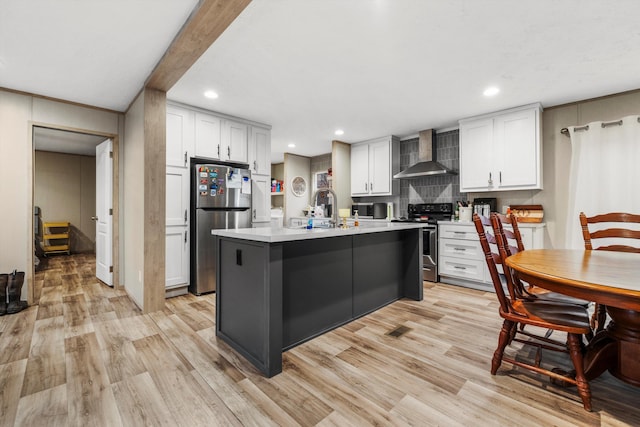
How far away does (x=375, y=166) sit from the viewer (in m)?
5.46

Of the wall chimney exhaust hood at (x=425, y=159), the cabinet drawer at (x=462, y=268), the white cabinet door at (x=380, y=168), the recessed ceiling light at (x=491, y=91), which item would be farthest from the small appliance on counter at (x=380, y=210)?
the recessed ceiling light at (x=491, y=91)

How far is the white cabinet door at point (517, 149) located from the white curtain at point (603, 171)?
43 centimetres

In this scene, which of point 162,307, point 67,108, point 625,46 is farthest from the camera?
point 67,108

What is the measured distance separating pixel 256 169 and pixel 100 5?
269cm

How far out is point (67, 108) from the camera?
11.4 ft

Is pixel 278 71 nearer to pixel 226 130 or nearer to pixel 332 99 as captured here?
pixel 332 99

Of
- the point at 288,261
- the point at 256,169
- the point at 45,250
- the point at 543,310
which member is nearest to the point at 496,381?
the point at 543,310

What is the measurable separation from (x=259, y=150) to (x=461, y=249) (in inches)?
133

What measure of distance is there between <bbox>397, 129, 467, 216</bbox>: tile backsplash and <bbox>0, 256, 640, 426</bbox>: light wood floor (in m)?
2.47

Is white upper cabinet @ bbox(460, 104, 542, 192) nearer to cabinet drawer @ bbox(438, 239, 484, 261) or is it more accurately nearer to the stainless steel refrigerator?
cabinet drawer @ bbox(438, 239, 484, 261)

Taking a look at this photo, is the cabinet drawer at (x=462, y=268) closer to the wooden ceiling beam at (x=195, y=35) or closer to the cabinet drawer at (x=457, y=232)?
the cabinet drawer at (x=457, y=232)

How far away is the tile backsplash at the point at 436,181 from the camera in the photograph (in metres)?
4.70

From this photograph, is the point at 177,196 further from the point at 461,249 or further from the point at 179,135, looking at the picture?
the point at 461,249

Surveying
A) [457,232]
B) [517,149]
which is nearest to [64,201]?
[457,232]
